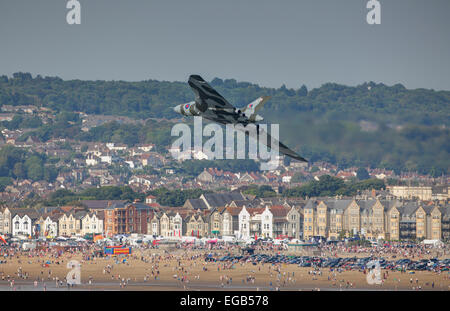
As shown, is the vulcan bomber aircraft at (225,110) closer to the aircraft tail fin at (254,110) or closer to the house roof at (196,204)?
the aircraft tail fin at (254,110)

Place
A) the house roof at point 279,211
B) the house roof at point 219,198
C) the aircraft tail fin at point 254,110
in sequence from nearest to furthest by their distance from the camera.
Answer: the aircraft tail fin at point 254,110, the house roof at point 279,211, the house roof at point 219,198

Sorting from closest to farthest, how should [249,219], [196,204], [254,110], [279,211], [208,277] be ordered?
[254,110], [208,277], [279,211], [249,219], [196,204]

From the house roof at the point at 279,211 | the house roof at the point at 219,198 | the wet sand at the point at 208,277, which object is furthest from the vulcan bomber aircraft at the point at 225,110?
the house roof at the point at 219,198

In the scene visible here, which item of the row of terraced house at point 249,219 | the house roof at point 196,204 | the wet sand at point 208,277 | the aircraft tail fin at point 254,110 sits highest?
the aircraft tail fin at point 254,110

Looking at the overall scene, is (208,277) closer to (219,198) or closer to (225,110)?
(225,110)

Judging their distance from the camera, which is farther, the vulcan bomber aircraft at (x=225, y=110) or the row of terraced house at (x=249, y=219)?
the row of terraced house at (x=249, y=219)

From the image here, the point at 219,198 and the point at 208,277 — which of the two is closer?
the point at 208,277

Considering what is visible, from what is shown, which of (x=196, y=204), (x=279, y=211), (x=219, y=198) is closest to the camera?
(x=279, y=211)

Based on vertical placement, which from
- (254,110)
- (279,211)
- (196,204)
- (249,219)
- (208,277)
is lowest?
(208,277)

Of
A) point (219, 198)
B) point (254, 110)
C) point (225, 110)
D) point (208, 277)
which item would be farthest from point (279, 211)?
point (254, 110)

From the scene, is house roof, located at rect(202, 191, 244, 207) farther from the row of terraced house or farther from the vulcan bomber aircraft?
the vulcan bomber aircraft
